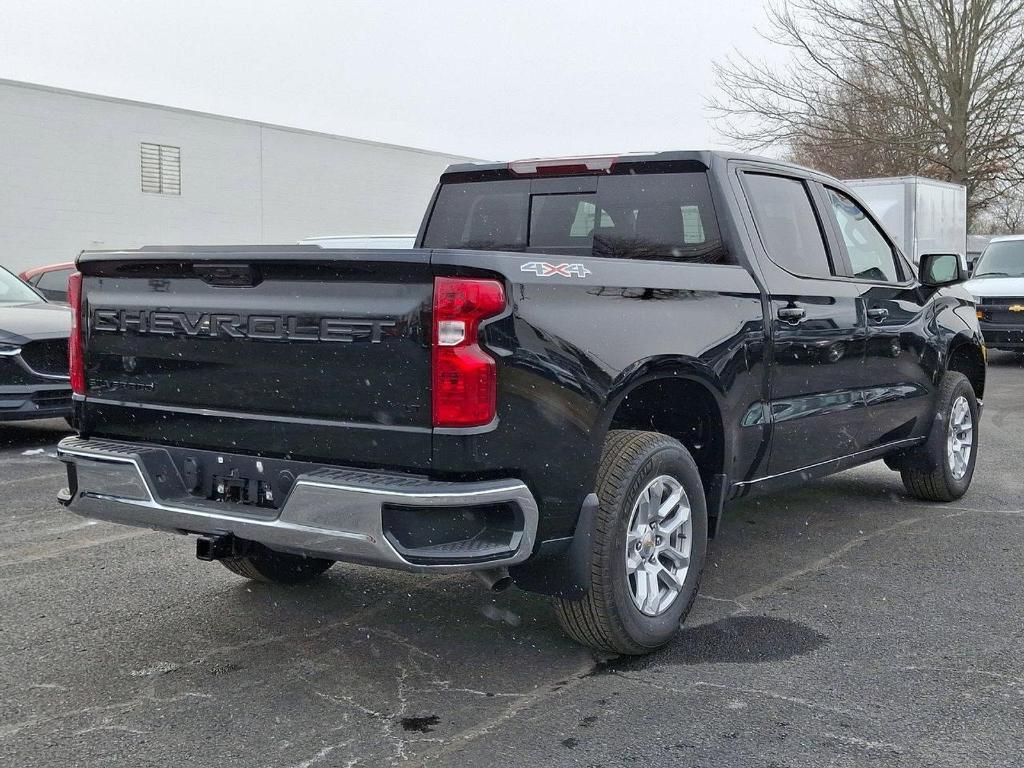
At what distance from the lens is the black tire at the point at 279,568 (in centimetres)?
491

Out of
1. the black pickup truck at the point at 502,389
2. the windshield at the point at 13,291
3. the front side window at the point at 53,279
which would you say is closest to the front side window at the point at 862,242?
the black pickup truck at the point at 502,389

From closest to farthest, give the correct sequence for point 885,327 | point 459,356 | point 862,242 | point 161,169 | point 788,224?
1. point 459,356
2. point 788,224
3. point 885,327
4. point 862,242
5. point 161,169

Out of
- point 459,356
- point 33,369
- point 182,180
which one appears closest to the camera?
point 459,356

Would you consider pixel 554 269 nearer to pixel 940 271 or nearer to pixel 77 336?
pixel 77 336

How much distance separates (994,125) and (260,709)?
32491 millimetres

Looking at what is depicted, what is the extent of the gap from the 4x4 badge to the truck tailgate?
357mm

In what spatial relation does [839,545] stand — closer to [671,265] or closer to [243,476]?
[671,265]

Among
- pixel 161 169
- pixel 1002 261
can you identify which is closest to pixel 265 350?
pixel 1002 261

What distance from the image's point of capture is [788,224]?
17.5ft

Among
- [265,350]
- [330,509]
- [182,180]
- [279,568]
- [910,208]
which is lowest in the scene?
[279,568]

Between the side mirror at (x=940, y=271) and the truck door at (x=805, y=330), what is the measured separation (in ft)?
3.30

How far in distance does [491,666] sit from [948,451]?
3.82 meters

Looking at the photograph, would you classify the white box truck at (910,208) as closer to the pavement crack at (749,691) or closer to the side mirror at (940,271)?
the side mirror at (940,271)

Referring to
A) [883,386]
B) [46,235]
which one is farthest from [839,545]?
[46,235]
